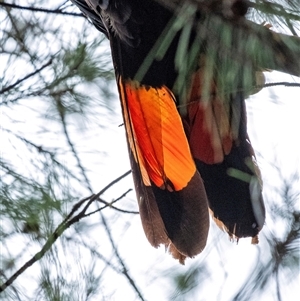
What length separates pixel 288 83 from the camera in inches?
38.7

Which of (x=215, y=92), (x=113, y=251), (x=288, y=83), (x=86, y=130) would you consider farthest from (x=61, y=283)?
(x=288, y=83)

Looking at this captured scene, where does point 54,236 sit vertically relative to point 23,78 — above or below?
below

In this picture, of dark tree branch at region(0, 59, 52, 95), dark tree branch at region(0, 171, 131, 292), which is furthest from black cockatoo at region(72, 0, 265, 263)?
dark tree branch at region(0, 59, 52, 95)

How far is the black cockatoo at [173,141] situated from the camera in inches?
48.2

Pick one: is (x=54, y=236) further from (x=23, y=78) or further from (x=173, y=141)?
(x=23, y=78)

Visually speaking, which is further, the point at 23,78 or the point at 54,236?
the point at 23,78

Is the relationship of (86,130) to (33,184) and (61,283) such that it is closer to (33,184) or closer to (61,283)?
(33,184)

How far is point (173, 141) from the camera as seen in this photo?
1292 millimetres

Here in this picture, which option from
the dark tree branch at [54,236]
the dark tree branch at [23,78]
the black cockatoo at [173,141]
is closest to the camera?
the black cockatoo at [173,141]

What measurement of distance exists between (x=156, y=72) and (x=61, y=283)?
413mm

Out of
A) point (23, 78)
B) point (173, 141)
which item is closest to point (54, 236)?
point (173, 141)

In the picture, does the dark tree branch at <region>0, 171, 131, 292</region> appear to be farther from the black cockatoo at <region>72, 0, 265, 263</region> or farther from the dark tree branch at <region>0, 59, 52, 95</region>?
the dark tree branch at <region>0, 59, 52, 95</region>

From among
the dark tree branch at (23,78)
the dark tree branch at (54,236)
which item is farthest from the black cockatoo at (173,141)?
the dark tree branch at (23,78)

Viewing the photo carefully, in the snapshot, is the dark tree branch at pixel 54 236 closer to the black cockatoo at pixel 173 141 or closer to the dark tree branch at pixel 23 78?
the black cockatoo at pixel 173 141
